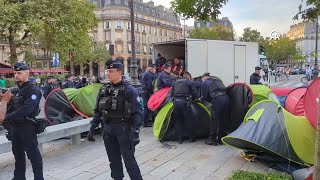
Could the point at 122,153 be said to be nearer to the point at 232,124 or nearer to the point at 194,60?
the point at 232,124

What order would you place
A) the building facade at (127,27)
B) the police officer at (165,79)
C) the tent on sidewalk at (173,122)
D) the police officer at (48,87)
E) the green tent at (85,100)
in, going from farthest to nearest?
the building facade at (127,27)
the police officer at (48,87)
the police officer at (165,79)
the green tent at (85,100)
the tent on sidewalk at (173,122)

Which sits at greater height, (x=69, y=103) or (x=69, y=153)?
(x=69, y=103)

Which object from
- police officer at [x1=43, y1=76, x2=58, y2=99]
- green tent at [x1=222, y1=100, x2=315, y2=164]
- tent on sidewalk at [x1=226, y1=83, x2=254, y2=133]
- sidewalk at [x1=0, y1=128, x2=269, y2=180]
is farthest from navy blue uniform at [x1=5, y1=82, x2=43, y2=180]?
police officer at [x1=43, y1=76, x2=58, y2=99]

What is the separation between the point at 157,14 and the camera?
10025 centimetres

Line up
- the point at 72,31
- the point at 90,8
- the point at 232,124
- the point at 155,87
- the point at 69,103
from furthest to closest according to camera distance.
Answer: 1. the point at 90,8
2. the point at 72,31
3. the point at 155,87
4. the point at 69,103
5. the point at 232,124

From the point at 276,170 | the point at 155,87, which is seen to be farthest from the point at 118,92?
the point at 155,87

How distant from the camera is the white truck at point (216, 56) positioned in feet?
39.5

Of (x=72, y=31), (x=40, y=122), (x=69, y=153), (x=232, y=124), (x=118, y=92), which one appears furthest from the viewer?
(x=72, y=31)

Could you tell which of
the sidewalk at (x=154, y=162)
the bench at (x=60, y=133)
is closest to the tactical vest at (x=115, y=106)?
the sidewalk at (x=154, y=162)

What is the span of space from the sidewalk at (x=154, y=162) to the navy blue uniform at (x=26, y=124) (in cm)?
85

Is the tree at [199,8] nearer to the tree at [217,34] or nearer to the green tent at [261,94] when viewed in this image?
the green tent at [261,94]

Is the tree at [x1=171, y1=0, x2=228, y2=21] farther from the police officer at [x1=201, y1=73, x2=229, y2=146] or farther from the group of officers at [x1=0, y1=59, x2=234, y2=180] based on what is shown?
the police officer at [x1=201, y1=73, x2=229, y2=146]

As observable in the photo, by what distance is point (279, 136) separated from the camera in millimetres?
5590

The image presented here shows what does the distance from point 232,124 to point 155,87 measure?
3.30 metres
